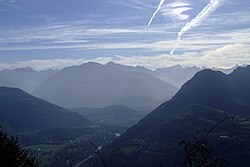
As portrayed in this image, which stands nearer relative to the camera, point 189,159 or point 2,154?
point 189,159

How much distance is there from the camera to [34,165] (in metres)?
41.0

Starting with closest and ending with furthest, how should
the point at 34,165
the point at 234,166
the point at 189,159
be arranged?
the point at 189,159, the point at 34,165, the point at 234,166

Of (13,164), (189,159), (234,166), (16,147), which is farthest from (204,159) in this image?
(234,166)

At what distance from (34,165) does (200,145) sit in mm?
27784

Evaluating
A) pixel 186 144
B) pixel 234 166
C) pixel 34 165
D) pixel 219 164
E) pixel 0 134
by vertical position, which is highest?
pixel 186 144

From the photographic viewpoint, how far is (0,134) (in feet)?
143

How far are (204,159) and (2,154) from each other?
27181mm

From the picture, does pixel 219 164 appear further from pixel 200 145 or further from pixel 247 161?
pixel 247 161

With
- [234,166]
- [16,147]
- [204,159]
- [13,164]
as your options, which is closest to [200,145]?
[204,159]

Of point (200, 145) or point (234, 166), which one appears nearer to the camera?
point (200, 145)

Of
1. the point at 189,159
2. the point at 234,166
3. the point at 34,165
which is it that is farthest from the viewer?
the point at 234,166

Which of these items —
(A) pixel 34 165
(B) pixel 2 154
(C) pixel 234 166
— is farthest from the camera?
(C) pixel 234 166

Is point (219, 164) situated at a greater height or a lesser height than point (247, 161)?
greater

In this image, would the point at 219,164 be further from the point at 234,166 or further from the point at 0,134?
the point at 234,166
